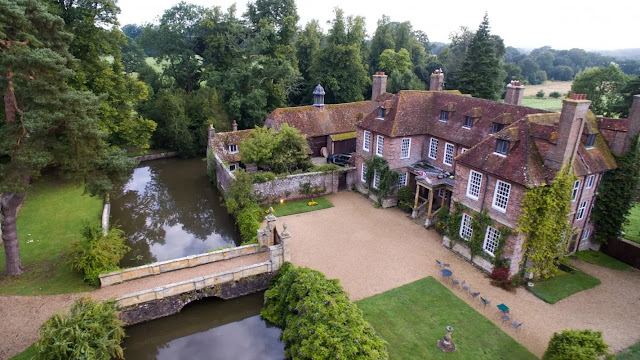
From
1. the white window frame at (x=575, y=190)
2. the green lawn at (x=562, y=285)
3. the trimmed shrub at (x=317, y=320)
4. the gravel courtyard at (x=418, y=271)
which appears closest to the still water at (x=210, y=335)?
the trimmed shrub at (x=317, y=320)

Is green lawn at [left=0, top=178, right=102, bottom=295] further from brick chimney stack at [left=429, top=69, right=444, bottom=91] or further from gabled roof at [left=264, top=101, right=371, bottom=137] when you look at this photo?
brick chimney stack at [left=429, top=69, right=444, bottom=91]

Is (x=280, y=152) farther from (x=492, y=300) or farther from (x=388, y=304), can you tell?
(x=492, y=300)

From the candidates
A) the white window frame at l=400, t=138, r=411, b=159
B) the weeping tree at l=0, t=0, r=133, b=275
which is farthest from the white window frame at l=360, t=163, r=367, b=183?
the weeping tree at l=0, t=0, r=133, b=275

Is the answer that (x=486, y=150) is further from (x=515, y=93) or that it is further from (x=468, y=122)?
(x=515, y=93)

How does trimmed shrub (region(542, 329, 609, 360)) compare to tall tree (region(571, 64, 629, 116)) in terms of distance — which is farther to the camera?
tall tree (region(571, 64, 629, 116))

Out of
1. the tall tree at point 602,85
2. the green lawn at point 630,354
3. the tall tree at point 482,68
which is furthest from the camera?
the tall tree at point 482,68

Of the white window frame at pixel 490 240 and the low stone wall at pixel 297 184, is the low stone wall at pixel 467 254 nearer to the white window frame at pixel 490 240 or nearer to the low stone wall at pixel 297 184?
the white window frame at pixel 490 240
